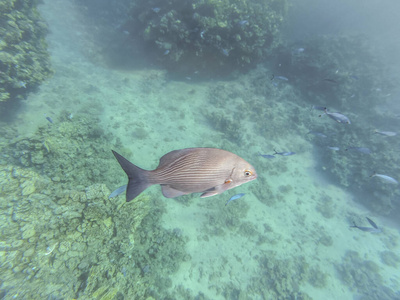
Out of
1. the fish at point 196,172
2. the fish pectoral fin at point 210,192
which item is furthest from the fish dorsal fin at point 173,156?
the fish pectoral fin at point 210,192

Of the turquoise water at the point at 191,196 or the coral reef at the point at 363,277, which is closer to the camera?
the turquoise water at the point at 191,196

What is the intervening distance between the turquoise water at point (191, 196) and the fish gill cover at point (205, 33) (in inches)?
44.6

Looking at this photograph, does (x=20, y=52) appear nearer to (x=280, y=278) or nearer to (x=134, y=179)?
(x=134, y=179)

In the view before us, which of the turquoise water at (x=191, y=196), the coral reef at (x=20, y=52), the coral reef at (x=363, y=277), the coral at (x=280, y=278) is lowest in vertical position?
the coral reef at (x=363, y=277)

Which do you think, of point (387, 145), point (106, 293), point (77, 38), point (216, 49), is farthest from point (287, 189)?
point (77, 38)

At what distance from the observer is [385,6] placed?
38.3 metres

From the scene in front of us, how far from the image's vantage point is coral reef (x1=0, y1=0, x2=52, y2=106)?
6734mm

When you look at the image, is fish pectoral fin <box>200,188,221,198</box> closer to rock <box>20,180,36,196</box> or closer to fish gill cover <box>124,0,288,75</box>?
rock <box>20,180,36,196</box>

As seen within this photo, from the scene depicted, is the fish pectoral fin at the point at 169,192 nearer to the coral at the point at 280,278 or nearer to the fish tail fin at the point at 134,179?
the fish tail fin at the point at 134,179

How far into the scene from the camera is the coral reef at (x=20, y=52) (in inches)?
265

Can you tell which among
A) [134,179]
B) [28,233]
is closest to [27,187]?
[28,233]

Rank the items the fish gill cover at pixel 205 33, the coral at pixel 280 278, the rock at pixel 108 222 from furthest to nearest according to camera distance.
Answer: the fish gill cover at pixel 205 33 < the coral at pixel 280 278 < the rock at pixel 108 222

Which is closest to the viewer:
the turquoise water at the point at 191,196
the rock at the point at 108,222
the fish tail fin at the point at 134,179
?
the fish tail fin at the point at 134,179

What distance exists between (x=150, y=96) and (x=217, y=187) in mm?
9430
